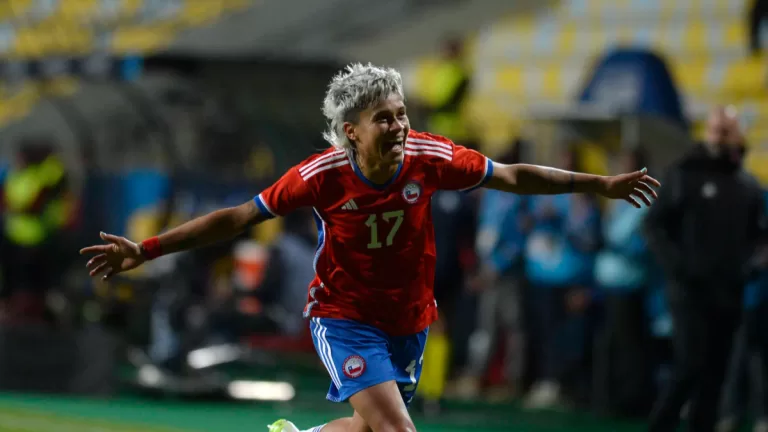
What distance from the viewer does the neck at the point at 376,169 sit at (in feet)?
20.5

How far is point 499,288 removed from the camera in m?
13.2

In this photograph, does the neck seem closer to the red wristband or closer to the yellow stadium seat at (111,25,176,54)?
the red wristband

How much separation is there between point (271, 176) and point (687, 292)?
743cm

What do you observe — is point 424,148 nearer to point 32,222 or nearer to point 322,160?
point 322,160

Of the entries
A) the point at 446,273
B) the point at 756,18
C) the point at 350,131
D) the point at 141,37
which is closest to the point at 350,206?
the point at 350,131

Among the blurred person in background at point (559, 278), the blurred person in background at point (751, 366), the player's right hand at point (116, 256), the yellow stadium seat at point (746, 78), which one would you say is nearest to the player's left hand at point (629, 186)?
the player's right hand at point (116, 256)

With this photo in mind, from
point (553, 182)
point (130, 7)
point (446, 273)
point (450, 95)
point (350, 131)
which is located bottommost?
point (553, 182)

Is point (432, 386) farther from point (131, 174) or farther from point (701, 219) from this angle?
point (131, 174)

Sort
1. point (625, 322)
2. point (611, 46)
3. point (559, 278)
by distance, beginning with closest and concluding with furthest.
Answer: point (625, 322)
point (559, 278)
point (611, 46)

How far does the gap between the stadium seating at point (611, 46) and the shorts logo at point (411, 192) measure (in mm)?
10790

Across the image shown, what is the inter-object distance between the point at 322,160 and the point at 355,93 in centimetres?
35

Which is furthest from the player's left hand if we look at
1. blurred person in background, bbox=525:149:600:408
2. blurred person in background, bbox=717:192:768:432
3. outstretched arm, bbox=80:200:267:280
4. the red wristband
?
blurred person in background, bbox=525:149:600:408

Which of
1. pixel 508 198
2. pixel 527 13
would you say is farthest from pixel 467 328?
pixel 527 13

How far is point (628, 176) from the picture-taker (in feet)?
20.9
